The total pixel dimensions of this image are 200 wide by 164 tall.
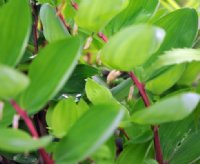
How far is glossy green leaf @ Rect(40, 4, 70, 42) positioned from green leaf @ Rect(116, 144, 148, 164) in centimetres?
14

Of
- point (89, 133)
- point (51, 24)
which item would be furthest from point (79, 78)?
point (89, 133)

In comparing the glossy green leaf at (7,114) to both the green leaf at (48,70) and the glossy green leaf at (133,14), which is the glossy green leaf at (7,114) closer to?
the green leaf at (48,70)

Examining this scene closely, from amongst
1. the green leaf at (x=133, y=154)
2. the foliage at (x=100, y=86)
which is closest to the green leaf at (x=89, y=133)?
the foliage at (x=100, y=86)

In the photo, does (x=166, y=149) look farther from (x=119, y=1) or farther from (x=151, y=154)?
(x=119, y=1)

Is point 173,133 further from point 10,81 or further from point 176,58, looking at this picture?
point 10,81

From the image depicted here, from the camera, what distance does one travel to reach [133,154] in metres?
0.39

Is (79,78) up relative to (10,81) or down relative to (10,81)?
down

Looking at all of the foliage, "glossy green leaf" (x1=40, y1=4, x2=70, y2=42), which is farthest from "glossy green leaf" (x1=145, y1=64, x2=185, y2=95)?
"glossy green leaf" (x1=40, y1=4, x2=70, y2=42)

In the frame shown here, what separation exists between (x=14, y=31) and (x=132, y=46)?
10 cm

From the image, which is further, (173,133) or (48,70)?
(173,133)

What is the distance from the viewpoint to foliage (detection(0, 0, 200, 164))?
0.92 feet

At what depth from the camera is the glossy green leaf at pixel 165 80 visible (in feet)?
1.34

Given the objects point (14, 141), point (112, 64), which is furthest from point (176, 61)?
point (14, 141)

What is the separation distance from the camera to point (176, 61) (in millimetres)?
347
